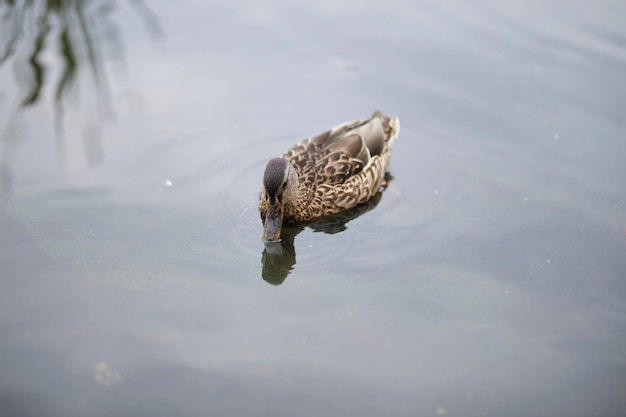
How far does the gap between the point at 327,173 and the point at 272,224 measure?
938 millimetres

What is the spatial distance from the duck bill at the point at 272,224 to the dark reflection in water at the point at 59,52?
2.07 meters

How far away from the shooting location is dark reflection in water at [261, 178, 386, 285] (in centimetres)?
675

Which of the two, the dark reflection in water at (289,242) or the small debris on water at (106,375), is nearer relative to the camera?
the small debris on water at (106,375)

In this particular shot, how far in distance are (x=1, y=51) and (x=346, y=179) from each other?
4692 mm

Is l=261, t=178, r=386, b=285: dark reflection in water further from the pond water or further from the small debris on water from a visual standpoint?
the small debris on water

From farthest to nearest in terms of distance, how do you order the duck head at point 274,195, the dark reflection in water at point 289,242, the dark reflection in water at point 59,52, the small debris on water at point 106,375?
the dark reflection in water at point 59,52 → the duck head at point 274,195 → the dark reflection in water at point 289,242 → the small debris on water at point 106,375

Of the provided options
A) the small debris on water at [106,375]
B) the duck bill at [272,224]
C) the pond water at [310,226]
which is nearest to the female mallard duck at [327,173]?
the duck bill at [272,224]

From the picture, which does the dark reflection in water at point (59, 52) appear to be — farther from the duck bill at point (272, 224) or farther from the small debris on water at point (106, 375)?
the small debris on water at point (106, 375)

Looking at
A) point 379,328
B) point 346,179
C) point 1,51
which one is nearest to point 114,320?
point 379,328

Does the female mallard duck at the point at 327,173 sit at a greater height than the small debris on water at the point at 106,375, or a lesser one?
greater

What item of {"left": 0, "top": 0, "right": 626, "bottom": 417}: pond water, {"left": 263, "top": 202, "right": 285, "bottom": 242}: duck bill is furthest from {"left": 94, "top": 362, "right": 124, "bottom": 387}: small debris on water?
{"left": 263, "top": 202, "right": 285, "bottom": 242}: duck bill

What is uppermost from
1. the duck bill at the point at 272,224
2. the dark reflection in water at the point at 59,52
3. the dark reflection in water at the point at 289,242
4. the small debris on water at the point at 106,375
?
the dark reflection in water at the point at 59,52

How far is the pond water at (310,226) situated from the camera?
5.67 m

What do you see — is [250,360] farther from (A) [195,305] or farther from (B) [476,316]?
(B) [476,316]
